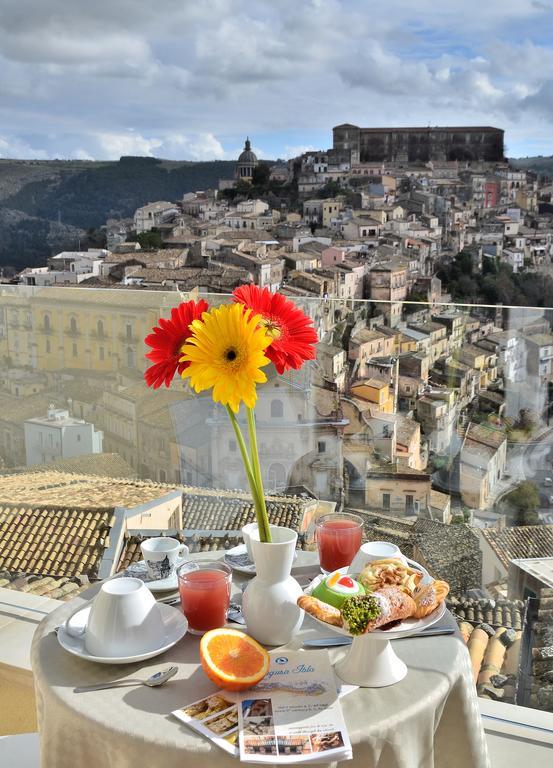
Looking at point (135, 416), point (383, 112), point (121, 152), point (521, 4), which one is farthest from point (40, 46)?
point (135, 416)

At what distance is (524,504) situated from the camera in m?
2.03

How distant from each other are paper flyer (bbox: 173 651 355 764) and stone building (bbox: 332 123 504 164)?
4843cm

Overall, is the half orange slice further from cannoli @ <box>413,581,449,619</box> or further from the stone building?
the stone building

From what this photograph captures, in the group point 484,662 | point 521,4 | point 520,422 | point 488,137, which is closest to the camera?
point 484,662

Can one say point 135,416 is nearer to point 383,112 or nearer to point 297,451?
point 297,451

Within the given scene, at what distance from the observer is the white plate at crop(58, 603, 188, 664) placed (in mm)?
902

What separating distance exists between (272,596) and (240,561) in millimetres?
240

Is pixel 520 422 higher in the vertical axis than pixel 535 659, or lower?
higher

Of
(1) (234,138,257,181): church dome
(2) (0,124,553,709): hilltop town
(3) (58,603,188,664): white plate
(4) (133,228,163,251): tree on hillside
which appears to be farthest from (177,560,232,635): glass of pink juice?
(1) (234,138,257,181): church dome

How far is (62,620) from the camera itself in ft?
3.37

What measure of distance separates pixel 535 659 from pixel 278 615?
43.0 inches

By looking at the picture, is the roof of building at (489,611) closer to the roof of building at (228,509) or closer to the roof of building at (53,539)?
the roof of building at (228,509)

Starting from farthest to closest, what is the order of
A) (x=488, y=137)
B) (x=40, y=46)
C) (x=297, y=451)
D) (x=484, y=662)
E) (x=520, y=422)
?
(x=488, y=137) → (x=40, y=46) → (x=297, y=451) → (x=520, y=422) → (x=484, y=662)

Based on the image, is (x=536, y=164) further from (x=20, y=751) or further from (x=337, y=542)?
(x=20, y=751)
